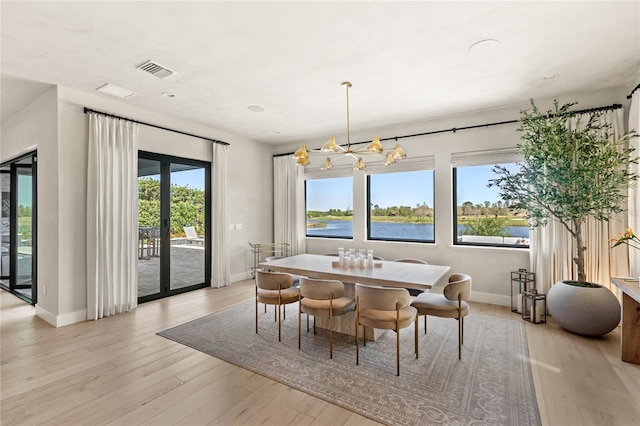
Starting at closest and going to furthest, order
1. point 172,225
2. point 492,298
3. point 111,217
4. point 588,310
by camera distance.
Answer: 1. point 588,310
2. point 111,217
3. point 492,298
4. point 172,225

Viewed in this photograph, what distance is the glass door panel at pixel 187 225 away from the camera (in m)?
5.16

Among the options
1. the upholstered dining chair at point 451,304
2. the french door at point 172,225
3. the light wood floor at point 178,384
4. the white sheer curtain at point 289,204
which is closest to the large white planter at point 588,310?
the light wood floor at point 178,384

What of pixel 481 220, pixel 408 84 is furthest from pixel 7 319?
pixel 481 220

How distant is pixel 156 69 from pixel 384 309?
3381 millimetres

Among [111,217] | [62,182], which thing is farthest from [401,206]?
[62,182]

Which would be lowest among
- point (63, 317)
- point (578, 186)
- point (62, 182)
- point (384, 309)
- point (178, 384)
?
point (178, 384)

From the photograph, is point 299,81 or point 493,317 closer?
point 299,81

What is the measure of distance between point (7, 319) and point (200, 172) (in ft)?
10.9

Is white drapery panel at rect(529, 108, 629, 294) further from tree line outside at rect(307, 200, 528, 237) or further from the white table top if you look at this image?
the white table top

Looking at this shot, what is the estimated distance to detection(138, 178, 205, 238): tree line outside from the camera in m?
4.75

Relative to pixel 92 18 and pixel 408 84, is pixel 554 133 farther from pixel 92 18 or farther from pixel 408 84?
pixel 92 18

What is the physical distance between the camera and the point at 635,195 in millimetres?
3424

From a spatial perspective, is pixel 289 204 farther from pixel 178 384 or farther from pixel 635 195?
pixel 635 195

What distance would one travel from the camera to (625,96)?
3.76 meters
